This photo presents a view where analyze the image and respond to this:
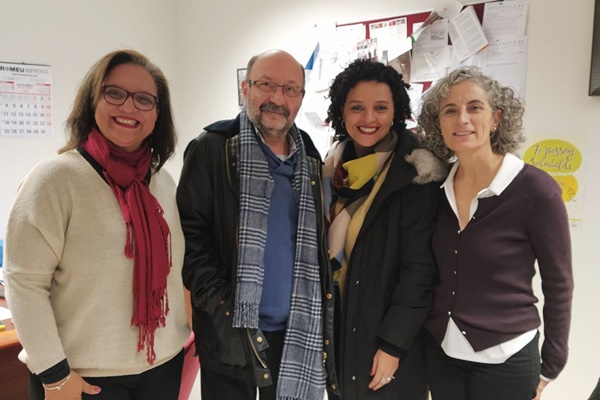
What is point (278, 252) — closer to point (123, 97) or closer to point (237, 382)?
point (237, 382)

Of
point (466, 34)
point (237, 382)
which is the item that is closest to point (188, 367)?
point (237, 382)

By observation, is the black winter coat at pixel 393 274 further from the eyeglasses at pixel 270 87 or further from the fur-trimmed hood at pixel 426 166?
the eyeglasses at pixel 270 87

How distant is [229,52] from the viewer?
9.29 feet

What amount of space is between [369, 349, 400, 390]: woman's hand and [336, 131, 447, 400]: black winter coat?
0.7 inches

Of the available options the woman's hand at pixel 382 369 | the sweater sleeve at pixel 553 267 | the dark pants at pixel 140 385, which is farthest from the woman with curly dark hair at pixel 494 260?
the dark pants at pixel 140 385

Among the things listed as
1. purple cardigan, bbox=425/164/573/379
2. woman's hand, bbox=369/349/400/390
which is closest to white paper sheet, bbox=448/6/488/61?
purple cardigan, bbox=425/164/573/379

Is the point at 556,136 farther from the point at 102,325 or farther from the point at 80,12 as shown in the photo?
the point at 80,12

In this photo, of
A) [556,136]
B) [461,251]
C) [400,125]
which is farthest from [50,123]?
[556,136]

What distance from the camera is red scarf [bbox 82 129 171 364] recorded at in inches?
44.6

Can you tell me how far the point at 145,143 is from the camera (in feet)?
4.24

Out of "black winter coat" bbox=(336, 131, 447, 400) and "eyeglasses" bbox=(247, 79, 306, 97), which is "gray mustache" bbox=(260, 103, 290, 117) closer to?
"eyeglasses" bbox=(247, 79, 306, 97)

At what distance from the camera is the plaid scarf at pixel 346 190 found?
143 centimetres

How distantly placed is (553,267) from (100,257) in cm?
120

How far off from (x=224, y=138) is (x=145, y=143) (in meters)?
0.25
